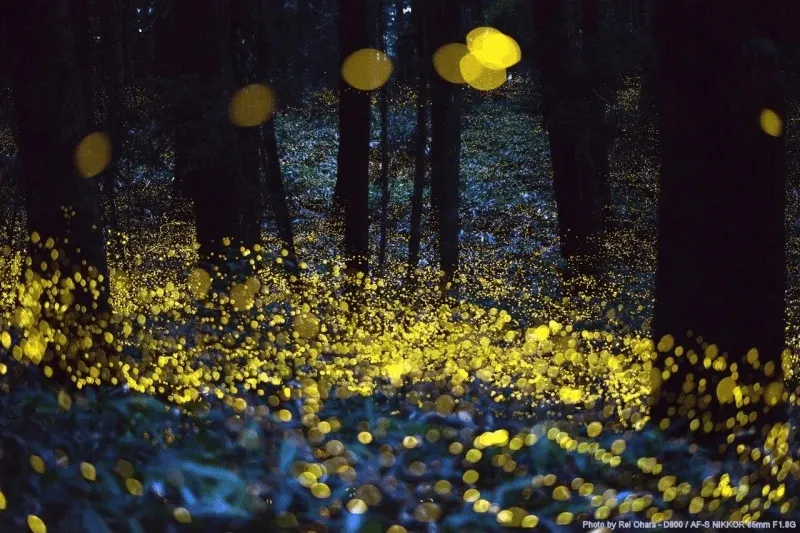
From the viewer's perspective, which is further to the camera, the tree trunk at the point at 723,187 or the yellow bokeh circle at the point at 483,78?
the yellow bokeh circle at the point at 483,78

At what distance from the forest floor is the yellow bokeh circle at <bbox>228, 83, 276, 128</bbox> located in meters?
2.01

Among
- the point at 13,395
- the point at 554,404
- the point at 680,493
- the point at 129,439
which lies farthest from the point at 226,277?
the point at 680,493

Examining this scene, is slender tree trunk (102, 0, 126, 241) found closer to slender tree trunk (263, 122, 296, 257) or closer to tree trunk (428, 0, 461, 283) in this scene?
slender tree trunk (263, 122, 296, 257)

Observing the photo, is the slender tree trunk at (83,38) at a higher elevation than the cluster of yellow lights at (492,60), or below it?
below

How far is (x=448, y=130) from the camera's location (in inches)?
515

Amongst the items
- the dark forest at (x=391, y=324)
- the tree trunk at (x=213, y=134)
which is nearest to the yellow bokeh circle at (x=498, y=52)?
the dark forest at (x=391, y=324)

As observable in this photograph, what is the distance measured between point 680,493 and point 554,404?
4126mm

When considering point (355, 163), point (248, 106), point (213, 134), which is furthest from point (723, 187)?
point (355, 163)

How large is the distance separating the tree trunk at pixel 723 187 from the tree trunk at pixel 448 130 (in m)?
8.50

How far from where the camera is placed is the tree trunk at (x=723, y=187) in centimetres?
425

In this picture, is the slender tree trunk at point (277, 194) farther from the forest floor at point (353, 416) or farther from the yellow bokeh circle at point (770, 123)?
the yellow bokeh circle at point (770, 123)

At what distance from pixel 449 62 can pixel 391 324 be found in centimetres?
439

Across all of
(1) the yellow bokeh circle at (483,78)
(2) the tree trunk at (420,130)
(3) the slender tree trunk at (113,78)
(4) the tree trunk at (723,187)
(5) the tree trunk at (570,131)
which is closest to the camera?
(4) the tree trunk at (723,187)

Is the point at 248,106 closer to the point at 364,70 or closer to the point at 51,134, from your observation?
the point at 364,70
